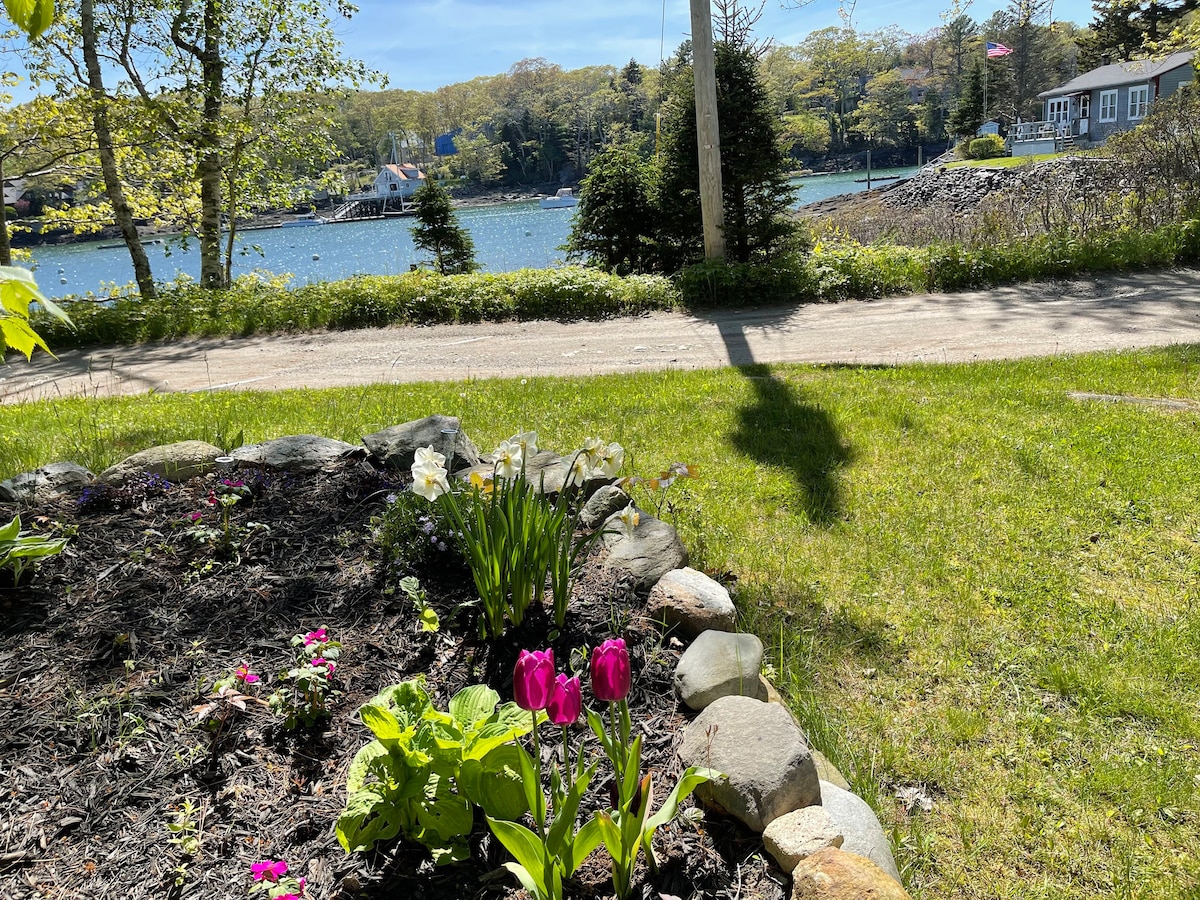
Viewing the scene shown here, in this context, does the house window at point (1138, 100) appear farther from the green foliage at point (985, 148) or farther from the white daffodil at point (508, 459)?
the white daffodil at point (508, 459)

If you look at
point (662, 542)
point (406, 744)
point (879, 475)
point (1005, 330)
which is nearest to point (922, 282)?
point (1005, 330)

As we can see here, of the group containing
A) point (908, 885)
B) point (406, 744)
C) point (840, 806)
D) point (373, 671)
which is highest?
point (406, 744)

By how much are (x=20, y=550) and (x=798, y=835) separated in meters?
2.59

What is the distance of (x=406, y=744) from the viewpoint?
5.65 feet

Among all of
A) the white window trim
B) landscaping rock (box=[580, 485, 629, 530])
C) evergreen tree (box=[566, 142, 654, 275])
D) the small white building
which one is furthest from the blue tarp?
landscaping rock (box=[580, 485, 629, 530])

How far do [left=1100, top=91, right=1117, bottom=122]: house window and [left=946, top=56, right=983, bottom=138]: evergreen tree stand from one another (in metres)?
6.99

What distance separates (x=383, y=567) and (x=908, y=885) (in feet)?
6.55

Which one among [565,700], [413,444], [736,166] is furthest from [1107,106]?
[565,700]

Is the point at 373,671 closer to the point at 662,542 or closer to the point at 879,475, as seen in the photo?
the point at 662,542

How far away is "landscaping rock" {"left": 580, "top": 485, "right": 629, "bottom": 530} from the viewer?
334 cm

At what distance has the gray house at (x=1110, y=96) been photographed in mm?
43812

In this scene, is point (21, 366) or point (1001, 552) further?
point (21, 366)

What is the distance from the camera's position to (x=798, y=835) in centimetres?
174

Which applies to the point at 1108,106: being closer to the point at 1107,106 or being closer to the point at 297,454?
the point at 1107,106
